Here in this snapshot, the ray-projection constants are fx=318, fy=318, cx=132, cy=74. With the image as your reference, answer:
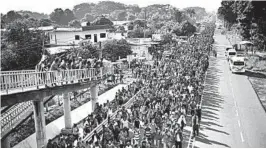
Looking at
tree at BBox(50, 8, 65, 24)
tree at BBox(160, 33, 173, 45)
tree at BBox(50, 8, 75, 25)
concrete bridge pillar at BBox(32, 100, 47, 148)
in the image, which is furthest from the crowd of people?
tree at BBox(50, 8, 65, 24)

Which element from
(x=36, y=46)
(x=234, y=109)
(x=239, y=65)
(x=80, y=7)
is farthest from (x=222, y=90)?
(x=80, y=7)

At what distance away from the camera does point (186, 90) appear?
2370 cm

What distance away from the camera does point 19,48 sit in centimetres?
3145

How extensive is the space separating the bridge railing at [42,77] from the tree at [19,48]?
12356 millimetres

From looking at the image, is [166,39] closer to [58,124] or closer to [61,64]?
[58,124]

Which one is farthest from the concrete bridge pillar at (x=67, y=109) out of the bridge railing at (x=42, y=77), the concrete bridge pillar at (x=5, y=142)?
the concrete bridge pillar at (x=5, y=142)

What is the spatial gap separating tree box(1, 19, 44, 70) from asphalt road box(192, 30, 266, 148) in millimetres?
17540

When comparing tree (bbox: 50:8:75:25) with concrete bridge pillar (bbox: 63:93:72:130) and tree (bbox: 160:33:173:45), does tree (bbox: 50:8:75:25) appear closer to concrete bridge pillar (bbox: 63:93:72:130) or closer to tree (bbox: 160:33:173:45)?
tree (bbox: 160:33:173:45)

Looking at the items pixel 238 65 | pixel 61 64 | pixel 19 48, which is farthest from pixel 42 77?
pixel 238 65

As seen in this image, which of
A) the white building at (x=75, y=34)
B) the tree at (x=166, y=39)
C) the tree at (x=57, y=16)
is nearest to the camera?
the white building at (x=75, y=34)

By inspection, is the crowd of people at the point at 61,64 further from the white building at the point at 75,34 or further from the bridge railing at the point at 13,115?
the white building at the point at 75,34

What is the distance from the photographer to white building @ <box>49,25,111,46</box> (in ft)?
171

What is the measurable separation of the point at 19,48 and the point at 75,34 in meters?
22.6

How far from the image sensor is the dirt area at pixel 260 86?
84.3 ft
